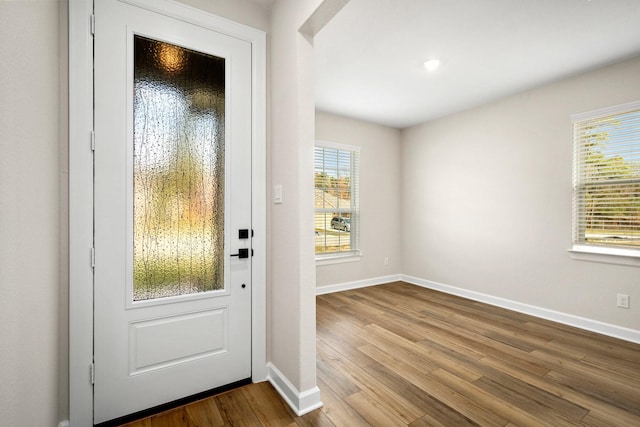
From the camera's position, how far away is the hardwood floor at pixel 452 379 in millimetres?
1678

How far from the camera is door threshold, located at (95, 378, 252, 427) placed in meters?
1.59

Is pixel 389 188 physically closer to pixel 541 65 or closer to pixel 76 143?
pixel 541 65

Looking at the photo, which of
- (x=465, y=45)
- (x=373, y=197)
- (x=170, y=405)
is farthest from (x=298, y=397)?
(x=373, y=197)

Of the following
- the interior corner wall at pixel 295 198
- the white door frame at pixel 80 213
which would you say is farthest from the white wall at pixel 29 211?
the interior corner wall at pixel 295 198

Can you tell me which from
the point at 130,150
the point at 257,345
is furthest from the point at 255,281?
the point at 130,150

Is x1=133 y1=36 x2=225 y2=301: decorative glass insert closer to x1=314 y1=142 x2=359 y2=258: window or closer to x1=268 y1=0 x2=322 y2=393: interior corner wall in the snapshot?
x1=268 y1=0 x2=322 y2=393: interior corner wall

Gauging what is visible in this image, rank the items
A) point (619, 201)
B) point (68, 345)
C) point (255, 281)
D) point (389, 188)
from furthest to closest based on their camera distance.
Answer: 1. point (389, 188)
2. point (619, 201)
3. point (255, 281)
4. point (68, 345)

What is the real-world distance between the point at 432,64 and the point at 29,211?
323cm

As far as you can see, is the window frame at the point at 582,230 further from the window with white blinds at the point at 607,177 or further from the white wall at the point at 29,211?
the white wall at the point at 29,211

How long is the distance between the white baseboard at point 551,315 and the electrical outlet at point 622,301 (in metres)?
0.23

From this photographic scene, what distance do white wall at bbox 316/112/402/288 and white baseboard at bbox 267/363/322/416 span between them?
240 cm

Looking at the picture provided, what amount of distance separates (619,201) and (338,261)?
3317 mm

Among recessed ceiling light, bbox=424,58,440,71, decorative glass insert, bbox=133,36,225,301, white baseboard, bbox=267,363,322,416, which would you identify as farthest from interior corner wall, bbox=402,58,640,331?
decorative glass insert, bbox=133,36,225,301

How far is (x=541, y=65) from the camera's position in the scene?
2.86 metres
